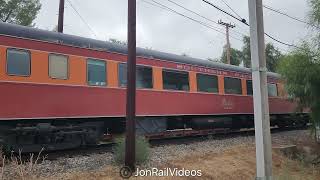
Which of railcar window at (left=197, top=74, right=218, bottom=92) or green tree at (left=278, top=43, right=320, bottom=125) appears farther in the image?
railcar window at (left=197, top=74, right=218, bottom=92)

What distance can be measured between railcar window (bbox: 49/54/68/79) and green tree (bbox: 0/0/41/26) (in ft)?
79.8

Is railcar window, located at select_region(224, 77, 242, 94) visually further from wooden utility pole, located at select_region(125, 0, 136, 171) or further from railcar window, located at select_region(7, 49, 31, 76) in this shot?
railcar window, located at select_region(7, 49, 31, 76)

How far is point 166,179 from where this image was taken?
344 inches

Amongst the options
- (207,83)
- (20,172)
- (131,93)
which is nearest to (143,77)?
(207,83)

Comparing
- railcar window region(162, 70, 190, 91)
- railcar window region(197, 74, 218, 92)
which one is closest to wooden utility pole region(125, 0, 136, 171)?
railcar window region(162, 70, 190, 91)

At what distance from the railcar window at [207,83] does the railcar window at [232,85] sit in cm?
92

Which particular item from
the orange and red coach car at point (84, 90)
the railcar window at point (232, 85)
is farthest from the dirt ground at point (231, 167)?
the railcar window at point (232, 85)

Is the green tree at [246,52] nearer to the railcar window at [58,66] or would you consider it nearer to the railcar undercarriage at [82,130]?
the railcar undercarriage at [82,130]

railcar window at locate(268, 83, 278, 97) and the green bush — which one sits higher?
railcar window at locate(268, 83, 278, 97)

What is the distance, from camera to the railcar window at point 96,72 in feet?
41.7

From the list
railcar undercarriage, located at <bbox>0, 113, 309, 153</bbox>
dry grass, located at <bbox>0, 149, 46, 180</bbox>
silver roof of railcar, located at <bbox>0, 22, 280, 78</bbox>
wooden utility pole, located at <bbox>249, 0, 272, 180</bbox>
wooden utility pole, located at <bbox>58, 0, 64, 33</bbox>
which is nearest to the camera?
wooden utility pole, located at <bbox>249, 0, 272, 180</bbox>

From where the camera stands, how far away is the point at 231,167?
11164 mm

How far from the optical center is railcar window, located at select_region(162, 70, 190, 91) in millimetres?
15289

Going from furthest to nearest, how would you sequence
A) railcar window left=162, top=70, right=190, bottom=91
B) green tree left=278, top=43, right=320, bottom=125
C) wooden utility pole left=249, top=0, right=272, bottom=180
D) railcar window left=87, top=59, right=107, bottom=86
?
1. railcar window left=162, top=70, right=190, bottom=91
2. green tree left=278, top=43, right=320, bottom=125
3. railcar window left=87, top=59, right=107, bottom=86
4. wooden utility pole left=249, top=0, right=272, bottom=180
